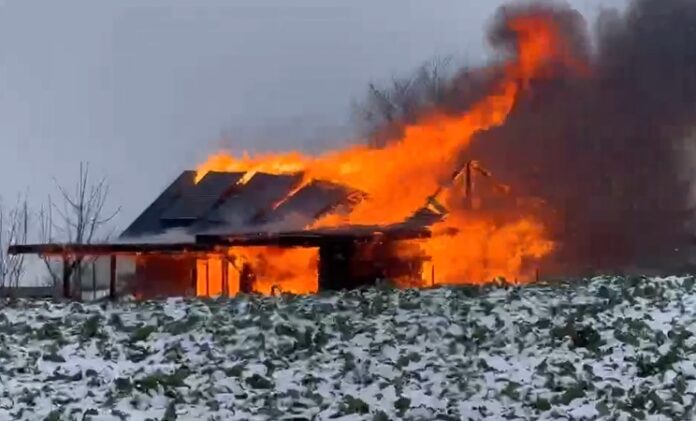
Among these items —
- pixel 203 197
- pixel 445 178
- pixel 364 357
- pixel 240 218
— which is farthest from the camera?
pixel 203 197

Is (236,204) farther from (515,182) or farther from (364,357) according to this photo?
(364,357)

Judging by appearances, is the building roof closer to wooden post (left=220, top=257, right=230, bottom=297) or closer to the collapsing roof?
the collapsing roof

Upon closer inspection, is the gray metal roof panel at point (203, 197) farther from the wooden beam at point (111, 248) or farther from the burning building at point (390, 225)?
the wooden beam at point (111, 248)

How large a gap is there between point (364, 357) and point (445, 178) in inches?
566

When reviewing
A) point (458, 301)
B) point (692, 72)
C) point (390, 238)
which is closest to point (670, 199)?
point (692, 72)

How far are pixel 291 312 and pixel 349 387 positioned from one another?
3.14 m

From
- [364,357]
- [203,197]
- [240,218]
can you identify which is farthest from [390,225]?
[364,357]

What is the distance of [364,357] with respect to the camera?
11.1m

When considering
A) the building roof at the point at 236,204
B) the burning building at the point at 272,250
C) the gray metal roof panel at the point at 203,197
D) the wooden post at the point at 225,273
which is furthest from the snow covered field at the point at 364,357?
the gray metal roof panel at the point at 203,197

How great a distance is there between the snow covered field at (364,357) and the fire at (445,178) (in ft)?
28.5

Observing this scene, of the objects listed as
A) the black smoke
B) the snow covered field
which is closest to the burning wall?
the black smoke

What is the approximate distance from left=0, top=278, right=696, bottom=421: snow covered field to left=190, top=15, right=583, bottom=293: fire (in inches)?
342

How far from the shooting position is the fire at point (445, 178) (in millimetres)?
23547

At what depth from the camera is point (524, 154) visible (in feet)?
87.5
